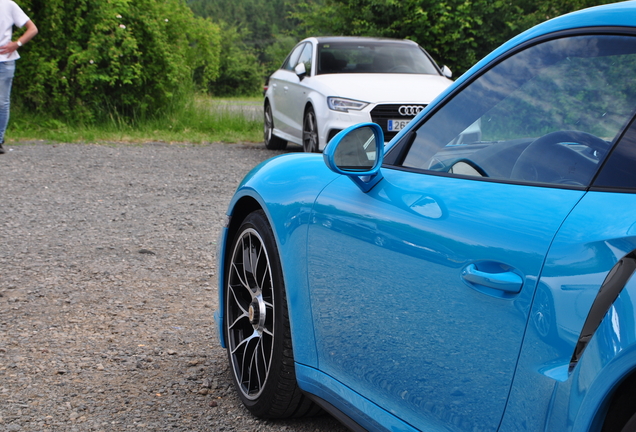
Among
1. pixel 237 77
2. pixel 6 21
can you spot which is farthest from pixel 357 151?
pixel 237 77

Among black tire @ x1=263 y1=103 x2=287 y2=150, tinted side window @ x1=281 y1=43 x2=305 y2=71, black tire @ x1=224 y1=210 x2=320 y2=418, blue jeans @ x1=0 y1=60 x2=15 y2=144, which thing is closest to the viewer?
black tire @ x1=224 y1=210 x2=320 y2=418

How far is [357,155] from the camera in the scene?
2.26m

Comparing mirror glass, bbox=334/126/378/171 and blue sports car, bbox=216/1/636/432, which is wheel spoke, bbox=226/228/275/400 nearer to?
blue sports car, bbox=216/1/636/432

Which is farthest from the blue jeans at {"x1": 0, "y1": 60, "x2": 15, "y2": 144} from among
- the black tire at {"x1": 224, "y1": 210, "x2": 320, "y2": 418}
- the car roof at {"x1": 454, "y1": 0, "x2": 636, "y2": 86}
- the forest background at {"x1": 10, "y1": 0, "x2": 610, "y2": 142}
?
the car roof at {"x1": 454, "y1": 0, "x2": 636, "y2": 86}

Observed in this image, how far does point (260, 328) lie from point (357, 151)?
93cm

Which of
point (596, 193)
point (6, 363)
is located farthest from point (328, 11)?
point (596, 193)

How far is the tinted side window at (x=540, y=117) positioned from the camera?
66.6 inches

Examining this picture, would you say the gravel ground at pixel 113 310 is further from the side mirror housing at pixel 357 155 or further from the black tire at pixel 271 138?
the black tire at pixel 271 138

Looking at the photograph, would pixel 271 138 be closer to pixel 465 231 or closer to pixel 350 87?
pixel 350 87

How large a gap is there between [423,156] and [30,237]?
15.2 feet

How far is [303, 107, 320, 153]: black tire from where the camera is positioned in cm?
986

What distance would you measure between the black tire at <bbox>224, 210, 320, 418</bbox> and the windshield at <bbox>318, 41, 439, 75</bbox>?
7.59m

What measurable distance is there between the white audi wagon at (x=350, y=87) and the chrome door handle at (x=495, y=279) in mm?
7297

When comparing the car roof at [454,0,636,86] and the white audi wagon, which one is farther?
the white audi wagon
